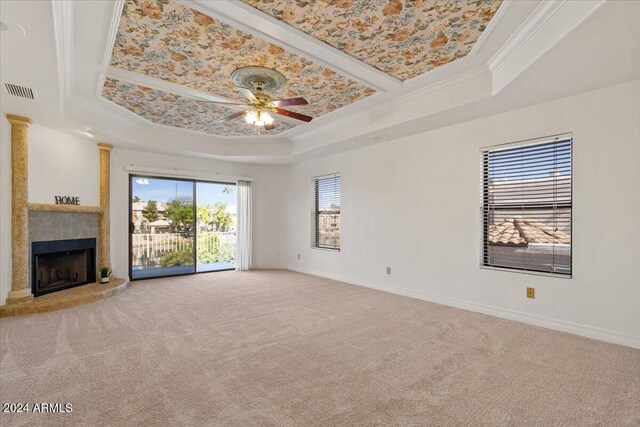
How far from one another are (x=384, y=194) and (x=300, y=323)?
110 inches

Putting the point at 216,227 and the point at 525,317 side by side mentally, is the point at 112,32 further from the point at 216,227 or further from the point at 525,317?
the point at 216,227

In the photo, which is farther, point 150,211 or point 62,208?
point 150,211

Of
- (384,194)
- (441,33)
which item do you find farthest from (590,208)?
(384,194)

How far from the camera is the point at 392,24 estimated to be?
2.71 m

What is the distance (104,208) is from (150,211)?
3.08 feet

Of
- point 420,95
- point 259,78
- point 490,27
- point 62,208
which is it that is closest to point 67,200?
point 62,208

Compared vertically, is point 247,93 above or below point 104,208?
above

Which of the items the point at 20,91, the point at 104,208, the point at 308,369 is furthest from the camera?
the point at 104,208

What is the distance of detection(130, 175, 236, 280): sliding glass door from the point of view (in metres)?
6.36

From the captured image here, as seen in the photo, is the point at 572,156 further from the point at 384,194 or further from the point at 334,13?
the point at 334,13

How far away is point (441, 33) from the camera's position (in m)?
2.84

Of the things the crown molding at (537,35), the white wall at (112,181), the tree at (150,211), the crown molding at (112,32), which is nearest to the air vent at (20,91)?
the crown molding at (112,32)

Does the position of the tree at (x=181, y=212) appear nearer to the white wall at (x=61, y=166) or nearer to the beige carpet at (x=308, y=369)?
the white wall at (x=61, y=166)

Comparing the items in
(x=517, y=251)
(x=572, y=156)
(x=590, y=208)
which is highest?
(x=572, y=156)
